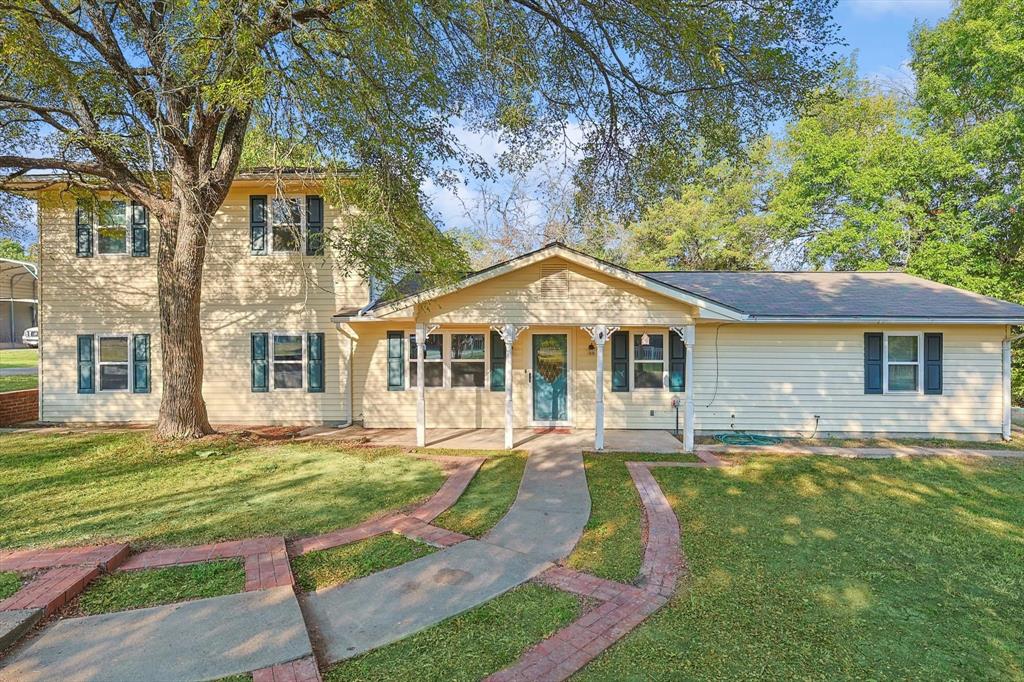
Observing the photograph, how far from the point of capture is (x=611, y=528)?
5.14 meters

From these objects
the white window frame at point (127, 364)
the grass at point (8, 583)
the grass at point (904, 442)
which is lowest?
the grass at point (904, 442)

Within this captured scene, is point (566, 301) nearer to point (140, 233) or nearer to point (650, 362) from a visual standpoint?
point (650, 362)

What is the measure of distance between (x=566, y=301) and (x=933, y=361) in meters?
7.92

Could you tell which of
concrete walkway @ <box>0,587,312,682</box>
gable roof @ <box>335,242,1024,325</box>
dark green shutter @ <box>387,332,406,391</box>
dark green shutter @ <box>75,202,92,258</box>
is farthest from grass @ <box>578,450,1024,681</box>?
dark green shutter @ <box>75,202,92,258</box>

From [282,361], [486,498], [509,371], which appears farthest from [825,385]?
[282,361]

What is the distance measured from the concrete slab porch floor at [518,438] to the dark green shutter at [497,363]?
1.02 meters

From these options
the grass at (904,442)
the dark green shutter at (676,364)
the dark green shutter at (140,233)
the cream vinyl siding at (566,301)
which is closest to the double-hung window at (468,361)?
the cream vinyl siding at (566,301)

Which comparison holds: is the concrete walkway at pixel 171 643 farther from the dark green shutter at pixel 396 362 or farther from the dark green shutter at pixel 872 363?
the dark green shutter at pixel 872 363

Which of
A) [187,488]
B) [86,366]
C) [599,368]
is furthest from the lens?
[86,366]

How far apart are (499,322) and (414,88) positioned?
409cm

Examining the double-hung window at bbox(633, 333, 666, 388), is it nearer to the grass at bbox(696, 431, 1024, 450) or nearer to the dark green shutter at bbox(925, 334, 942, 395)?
the grass at bbox(696, 431, 1024, 450)

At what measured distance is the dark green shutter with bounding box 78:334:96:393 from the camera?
10.9m

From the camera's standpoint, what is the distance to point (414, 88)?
7.40 meters

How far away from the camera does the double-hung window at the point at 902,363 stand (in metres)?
9.77
